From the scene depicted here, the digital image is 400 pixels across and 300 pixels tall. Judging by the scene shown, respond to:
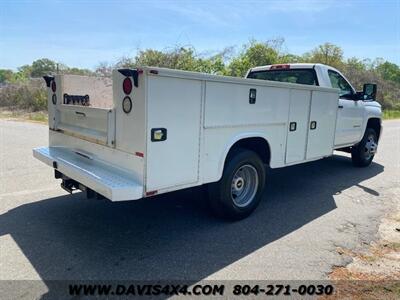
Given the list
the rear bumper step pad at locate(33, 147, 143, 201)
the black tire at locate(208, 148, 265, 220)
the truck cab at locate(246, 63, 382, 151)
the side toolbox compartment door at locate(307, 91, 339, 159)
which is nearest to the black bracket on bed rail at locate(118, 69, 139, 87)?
the rear bumper step pad at locate(33, 147, 143, 201)

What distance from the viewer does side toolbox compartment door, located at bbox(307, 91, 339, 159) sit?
18.6ft

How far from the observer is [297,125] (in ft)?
17.4

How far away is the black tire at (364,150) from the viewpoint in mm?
7961

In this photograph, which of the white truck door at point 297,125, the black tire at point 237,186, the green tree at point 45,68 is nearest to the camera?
the black tire at point 237,186

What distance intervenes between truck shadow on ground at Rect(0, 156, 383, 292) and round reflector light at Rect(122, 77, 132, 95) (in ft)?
5.54

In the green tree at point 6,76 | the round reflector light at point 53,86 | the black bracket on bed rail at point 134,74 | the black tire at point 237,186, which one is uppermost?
the green tree at point 6,76

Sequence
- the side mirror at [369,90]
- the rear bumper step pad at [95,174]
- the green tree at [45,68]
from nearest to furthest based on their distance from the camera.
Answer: the rear bumper step pad at [95,174], the side mirror at [369,90], the green tree at [45,68]

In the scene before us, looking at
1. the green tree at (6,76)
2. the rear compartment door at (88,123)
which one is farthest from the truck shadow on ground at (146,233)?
the green tree at (6,76)

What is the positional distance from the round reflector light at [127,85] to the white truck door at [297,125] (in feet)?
8.34

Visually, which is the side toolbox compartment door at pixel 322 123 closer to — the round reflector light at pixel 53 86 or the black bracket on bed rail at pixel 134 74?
the black bracket on bed rail at pixel 134 74

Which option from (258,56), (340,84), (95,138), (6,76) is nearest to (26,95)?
(258,56)

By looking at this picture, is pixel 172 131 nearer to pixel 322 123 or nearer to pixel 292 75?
pixel 322 123

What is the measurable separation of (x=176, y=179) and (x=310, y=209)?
2.56 m

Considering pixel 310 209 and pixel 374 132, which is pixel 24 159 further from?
pixel 374 132
